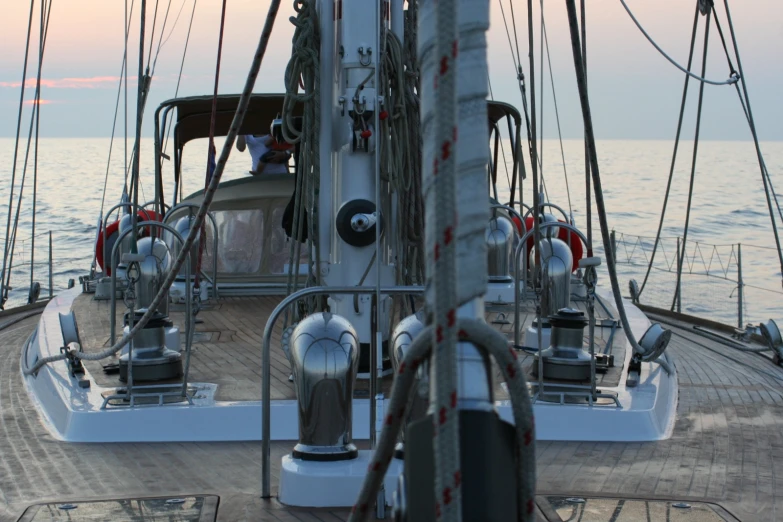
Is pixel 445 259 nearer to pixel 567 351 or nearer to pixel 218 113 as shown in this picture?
pixel 567 351

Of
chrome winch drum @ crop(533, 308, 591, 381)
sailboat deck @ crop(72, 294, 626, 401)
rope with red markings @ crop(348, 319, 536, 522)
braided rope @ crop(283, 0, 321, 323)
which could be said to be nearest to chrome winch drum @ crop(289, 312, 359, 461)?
sailboat deck @ crop(72, 294, 626, 401)

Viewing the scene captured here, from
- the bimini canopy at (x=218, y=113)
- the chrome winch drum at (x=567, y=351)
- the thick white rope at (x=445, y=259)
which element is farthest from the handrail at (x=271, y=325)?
the bimini canopy at (x=218, y=113)

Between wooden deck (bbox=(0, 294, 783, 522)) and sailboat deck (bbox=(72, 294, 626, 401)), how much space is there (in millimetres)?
459

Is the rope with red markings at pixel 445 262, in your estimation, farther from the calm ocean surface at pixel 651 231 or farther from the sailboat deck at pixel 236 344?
the calm ocean surface at pixel 651 231

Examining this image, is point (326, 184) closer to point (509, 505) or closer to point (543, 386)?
point (543, 386)

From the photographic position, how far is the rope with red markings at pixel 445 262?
129cm

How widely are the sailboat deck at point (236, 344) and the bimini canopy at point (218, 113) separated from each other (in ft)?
4.92

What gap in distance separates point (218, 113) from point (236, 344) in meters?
2.77

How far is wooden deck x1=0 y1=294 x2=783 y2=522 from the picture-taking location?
334 cm

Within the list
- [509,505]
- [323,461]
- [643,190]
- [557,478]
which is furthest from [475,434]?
[643,190]

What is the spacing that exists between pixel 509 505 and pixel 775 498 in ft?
7.71

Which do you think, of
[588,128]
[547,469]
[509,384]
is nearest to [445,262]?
[509,384]

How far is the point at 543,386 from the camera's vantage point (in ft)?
14.0

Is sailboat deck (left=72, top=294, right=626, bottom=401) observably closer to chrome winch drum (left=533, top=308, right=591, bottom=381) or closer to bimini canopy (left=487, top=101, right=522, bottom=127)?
chrome winch drum (left=533, top=308, right=591, bottom=381)
